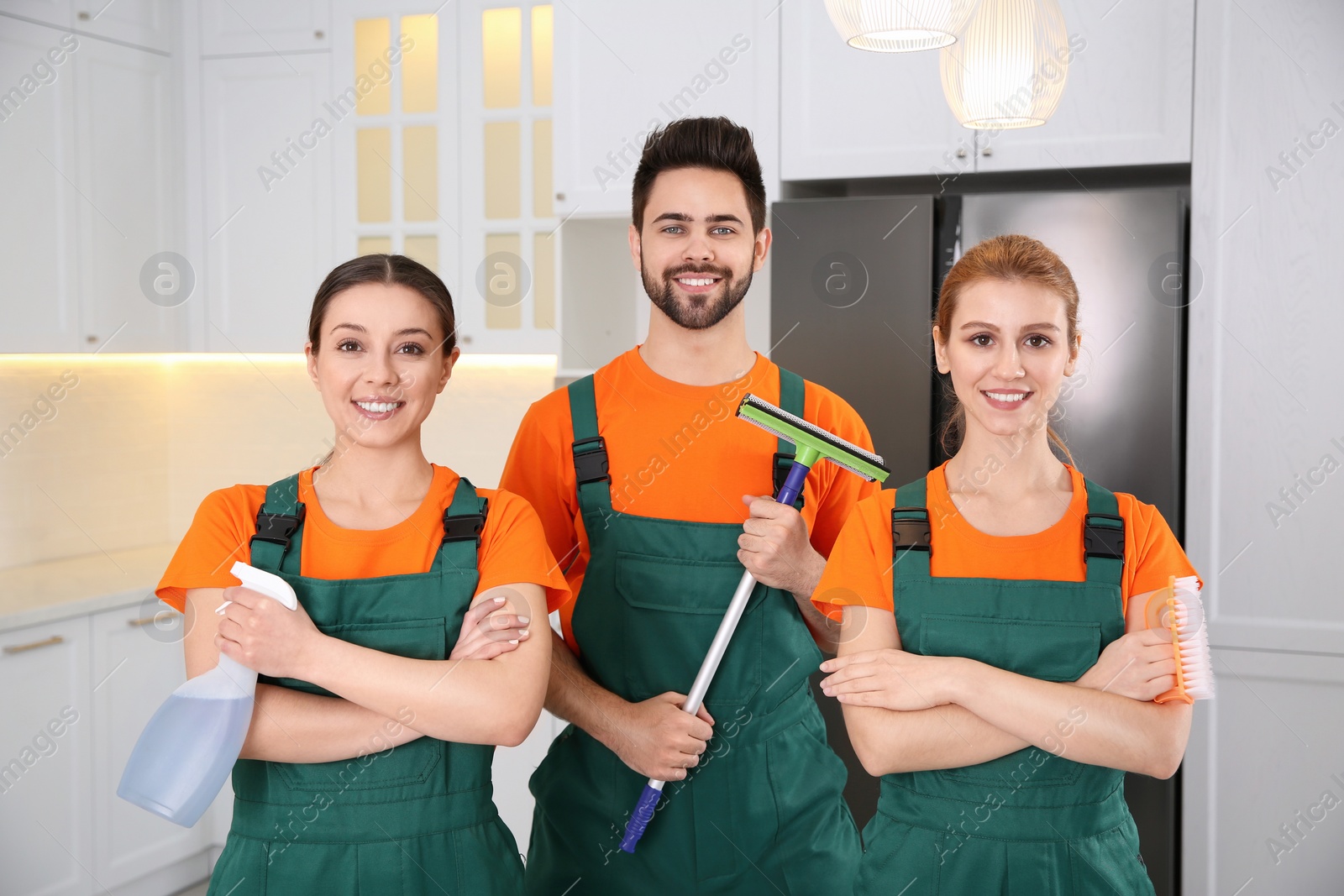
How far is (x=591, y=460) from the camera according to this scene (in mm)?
1543

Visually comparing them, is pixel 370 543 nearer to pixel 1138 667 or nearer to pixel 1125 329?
pixel 1138 667

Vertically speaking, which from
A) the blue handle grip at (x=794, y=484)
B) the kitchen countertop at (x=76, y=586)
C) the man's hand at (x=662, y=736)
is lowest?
the kitchen countertop at (x=76, y=586)

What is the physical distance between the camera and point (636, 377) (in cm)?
160

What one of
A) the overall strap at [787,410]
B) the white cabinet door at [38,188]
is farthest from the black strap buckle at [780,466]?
the white cabinet door at [38,188]

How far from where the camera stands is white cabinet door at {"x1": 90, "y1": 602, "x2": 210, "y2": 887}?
281cm

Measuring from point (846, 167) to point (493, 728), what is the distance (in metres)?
1.71

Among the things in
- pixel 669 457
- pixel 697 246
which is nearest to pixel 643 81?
pixel 697 246

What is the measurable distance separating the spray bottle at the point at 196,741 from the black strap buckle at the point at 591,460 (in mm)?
484

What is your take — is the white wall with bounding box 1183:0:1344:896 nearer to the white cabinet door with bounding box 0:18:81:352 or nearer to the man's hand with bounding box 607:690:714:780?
the man's hand with bounding box 607:690:714:780

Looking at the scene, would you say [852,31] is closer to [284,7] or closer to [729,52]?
[729,52]

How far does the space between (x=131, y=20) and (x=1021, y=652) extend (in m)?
2.98

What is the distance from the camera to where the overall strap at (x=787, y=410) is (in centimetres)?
155

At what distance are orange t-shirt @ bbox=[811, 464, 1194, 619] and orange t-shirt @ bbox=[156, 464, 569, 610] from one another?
0.33 metres

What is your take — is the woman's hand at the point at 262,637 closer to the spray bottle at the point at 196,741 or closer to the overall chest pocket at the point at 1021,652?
the spray bottle at the point at 196,741
